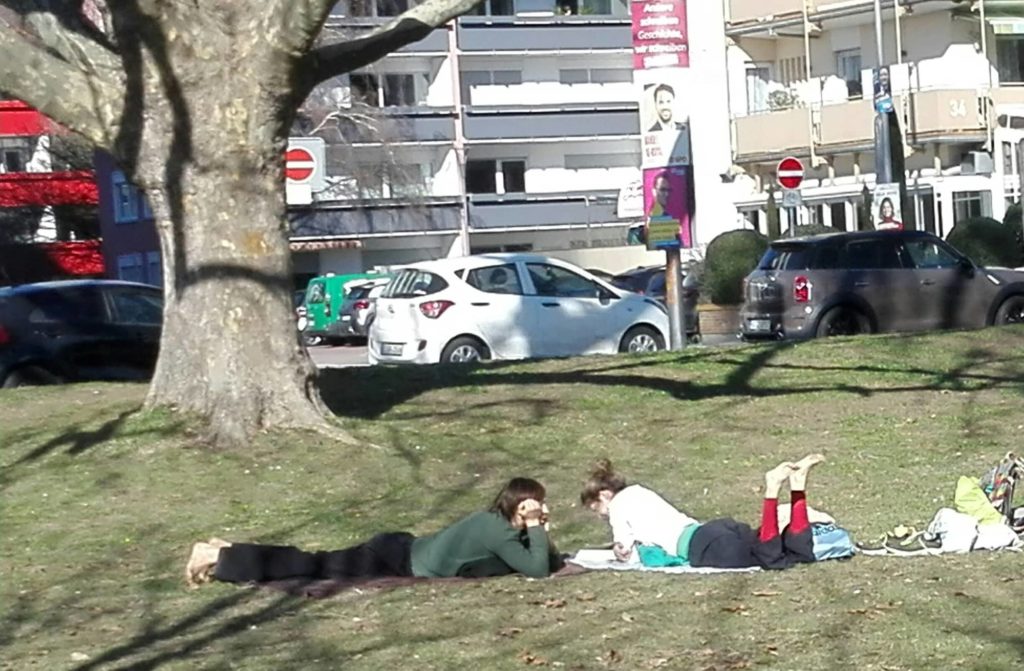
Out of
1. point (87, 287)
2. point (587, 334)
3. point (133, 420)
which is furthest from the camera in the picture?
point (587, 334)

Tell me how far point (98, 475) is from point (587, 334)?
12.0 meters

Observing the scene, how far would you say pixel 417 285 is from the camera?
24.9 m

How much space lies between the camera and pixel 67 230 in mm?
68562

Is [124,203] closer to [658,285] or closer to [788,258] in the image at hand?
[658,285]

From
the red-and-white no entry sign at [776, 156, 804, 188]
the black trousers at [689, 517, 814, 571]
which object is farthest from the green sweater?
the red-and-white no entry sign at [776, 156, 804, 188]

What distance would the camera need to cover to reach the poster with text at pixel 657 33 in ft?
63.7

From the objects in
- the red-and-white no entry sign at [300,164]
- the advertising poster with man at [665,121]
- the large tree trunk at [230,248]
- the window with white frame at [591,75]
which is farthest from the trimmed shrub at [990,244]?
the window with white frame at [591,75]

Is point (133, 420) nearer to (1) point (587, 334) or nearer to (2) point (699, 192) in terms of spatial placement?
(1) point (587, 334)

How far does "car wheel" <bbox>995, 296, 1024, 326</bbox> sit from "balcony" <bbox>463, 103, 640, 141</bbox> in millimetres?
39708

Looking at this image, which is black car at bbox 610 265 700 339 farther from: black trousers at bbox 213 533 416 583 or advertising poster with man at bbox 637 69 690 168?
black trousers at bbox 213 533 416 583

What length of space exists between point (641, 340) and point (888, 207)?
7.32 metres

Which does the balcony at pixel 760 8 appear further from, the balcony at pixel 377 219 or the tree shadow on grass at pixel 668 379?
the tree shadow on grass at pixel 668 379

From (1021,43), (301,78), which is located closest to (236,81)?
(301,78)

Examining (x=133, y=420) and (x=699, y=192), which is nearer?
(x=133, y=420)
